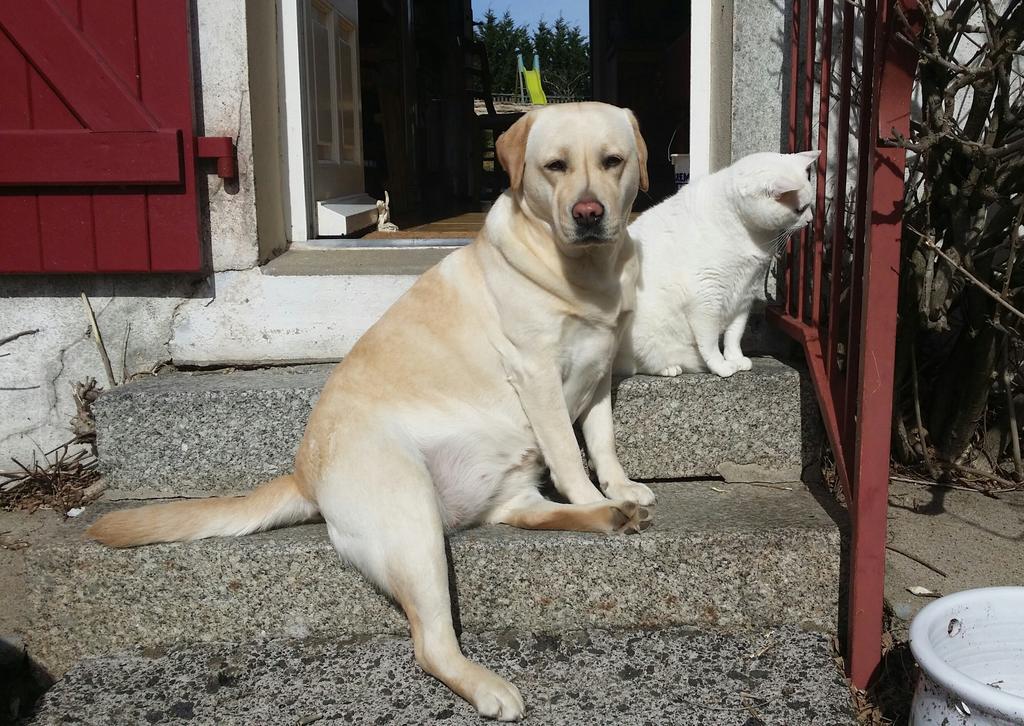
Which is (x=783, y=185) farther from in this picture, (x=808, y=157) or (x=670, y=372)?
(x=670, y=372)

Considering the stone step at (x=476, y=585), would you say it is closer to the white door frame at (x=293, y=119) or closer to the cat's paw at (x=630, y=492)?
the cat's paw at (x=630, y=492)

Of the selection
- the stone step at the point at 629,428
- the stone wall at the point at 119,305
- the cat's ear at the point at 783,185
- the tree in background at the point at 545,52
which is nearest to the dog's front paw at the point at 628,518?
the stone step at the point at 629,428

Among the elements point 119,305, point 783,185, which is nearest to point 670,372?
point 783,185

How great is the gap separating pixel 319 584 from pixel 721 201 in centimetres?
166

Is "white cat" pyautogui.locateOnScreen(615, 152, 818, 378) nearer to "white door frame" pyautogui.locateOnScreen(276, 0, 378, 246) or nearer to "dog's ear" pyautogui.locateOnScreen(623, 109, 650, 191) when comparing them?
"dog's ear" pyautogui.locateOnScreen(623, 109, 650, 191)

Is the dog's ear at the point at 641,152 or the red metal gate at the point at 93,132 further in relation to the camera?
the red metal gate at the point at 93,132

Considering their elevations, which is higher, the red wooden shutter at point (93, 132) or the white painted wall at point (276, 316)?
the red wooden shutter at point (93, 132)

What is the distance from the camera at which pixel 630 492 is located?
2.33 m

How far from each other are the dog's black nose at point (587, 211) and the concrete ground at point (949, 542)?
1.23 meters

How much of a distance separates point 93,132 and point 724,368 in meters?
2.19

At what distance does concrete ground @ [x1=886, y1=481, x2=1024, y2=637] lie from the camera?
2205mm

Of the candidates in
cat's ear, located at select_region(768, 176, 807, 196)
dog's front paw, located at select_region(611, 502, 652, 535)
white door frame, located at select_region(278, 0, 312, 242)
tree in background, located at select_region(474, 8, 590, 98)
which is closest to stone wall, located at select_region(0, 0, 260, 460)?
white door frame, located at select_region(278, 0, 312, 242)

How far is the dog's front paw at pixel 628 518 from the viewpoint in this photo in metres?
2.13

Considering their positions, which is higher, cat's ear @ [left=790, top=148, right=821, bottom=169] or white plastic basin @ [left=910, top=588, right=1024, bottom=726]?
cat's ear @ [left=790, top=148, right=821, bottom=169]
